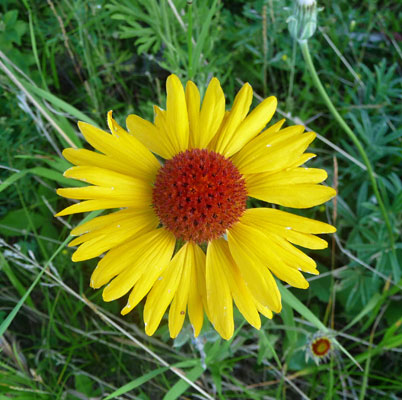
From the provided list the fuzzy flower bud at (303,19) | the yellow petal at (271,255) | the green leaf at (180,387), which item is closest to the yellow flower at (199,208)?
the yellow petal at (271,255)

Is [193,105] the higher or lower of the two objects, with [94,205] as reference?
higher

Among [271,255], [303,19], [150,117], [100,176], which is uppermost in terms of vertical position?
[303,19]

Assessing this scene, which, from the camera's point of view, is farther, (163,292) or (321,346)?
(321,346)

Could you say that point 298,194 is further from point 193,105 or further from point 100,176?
point 100,176

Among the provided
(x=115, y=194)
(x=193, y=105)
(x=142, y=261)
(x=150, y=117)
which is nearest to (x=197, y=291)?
(x=142, y=261)

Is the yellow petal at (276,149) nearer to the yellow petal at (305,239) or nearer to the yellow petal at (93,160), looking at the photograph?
the yellow petal at (305,239)
